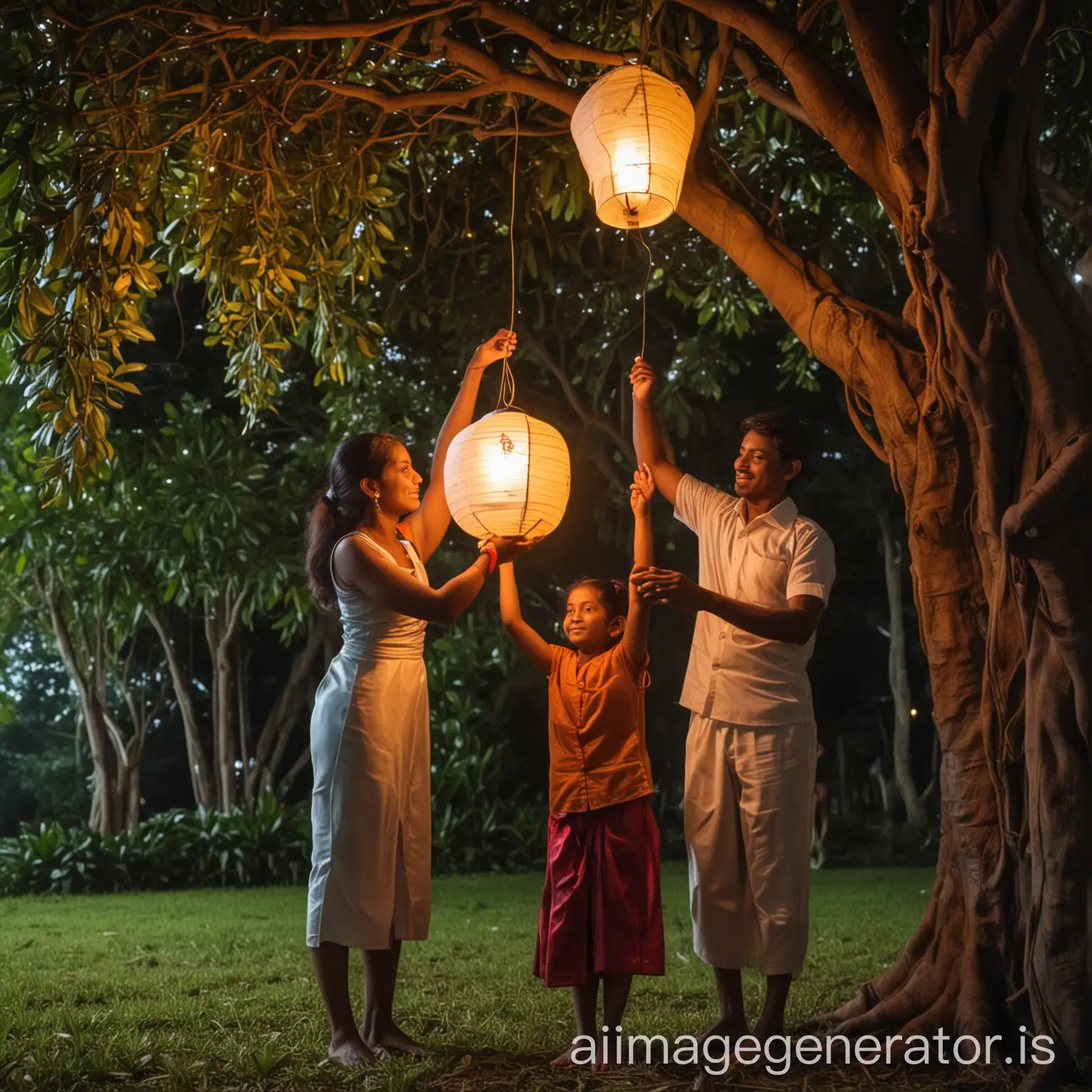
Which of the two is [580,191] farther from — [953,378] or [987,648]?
[987,648]

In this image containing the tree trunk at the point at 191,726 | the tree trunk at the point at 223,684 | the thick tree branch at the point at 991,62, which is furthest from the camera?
the tree trunk at the point at 191,726

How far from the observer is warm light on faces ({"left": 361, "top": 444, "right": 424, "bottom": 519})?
3941 mm

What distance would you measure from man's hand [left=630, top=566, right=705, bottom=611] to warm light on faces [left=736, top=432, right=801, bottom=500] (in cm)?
47

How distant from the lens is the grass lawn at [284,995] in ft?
11.3

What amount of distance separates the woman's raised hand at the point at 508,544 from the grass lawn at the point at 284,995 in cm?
152

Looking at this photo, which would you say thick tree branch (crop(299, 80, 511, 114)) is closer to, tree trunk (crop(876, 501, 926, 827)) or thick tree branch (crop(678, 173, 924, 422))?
thick tree branch (crop(678, 173, 924, 422))

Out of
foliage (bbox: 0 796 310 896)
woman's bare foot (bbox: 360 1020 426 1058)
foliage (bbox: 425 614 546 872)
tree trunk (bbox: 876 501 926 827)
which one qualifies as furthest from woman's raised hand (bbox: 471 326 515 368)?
tree trunk (bbox: 876 501 926 827)

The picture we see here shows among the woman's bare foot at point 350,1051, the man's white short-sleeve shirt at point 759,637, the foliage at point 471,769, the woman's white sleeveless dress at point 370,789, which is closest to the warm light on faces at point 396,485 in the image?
the woman's white sleeveless dress at point 370,789

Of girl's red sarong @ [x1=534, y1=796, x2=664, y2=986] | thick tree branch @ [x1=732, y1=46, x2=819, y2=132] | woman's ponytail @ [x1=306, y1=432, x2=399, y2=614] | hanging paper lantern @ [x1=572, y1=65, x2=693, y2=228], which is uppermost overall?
thick tree branch @ [x1=732, y1=46, x2=819, y2=132]

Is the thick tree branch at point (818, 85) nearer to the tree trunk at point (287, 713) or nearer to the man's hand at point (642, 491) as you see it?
the man's hand at point (642, 491)

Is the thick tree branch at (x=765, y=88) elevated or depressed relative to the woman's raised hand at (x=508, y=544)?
elevated

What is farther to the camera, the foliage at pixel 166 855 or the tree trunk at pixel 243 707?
the tree trunk at pixel 243 707

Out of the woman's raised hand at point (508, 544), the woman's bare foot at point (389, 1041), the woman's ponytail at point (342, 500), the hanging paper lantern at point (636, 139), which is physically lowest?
the woman's bare foot at point (389, 1041)

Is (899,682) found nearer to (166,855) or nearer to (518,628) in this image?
(166,855)
